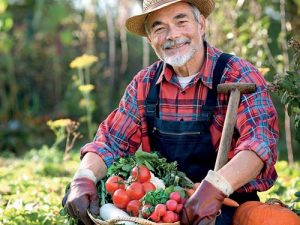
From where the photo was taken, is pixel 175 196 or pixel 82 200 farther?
pixel 82 200

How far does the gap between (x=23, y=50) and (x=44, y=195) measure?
20.3 ft

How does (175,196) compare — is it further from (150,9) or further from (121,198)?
(150,9)

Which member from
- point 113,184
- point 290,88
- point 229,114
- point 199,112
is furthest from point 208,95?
point 113,184

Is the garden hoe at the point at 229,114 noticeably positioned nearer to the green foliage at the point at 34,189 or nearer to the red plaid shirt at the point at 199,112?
the red plaid shirt at the point at 199,112

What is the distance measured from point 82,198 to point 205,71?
0.91 metres

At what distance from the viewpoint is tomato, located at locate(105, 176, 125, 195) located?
10.2 feet

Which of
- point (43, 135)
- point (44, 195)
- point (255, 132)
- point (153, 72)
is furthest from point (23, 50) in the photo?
point (255, 132)

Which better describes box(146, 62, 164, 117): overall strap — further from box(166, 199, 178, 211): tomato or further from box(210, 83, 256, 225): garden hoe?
box(166, 199, 178, 211): tomato

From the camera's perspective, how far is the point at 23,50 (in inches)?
418

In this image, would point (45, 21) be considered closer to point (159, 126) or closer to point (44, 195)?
point (44, 195)

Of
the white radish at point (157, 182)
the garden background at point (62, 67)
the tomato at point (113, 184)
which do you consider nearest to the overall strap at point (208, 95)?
the white radish at point (157, 182)

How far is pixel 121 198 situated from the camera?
9.94ft

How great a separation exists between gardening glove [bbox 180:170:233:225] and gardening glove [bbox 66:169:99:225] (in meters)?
0.49

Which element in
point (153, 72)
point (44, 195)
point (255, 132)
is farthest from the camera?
point (44, 195)
